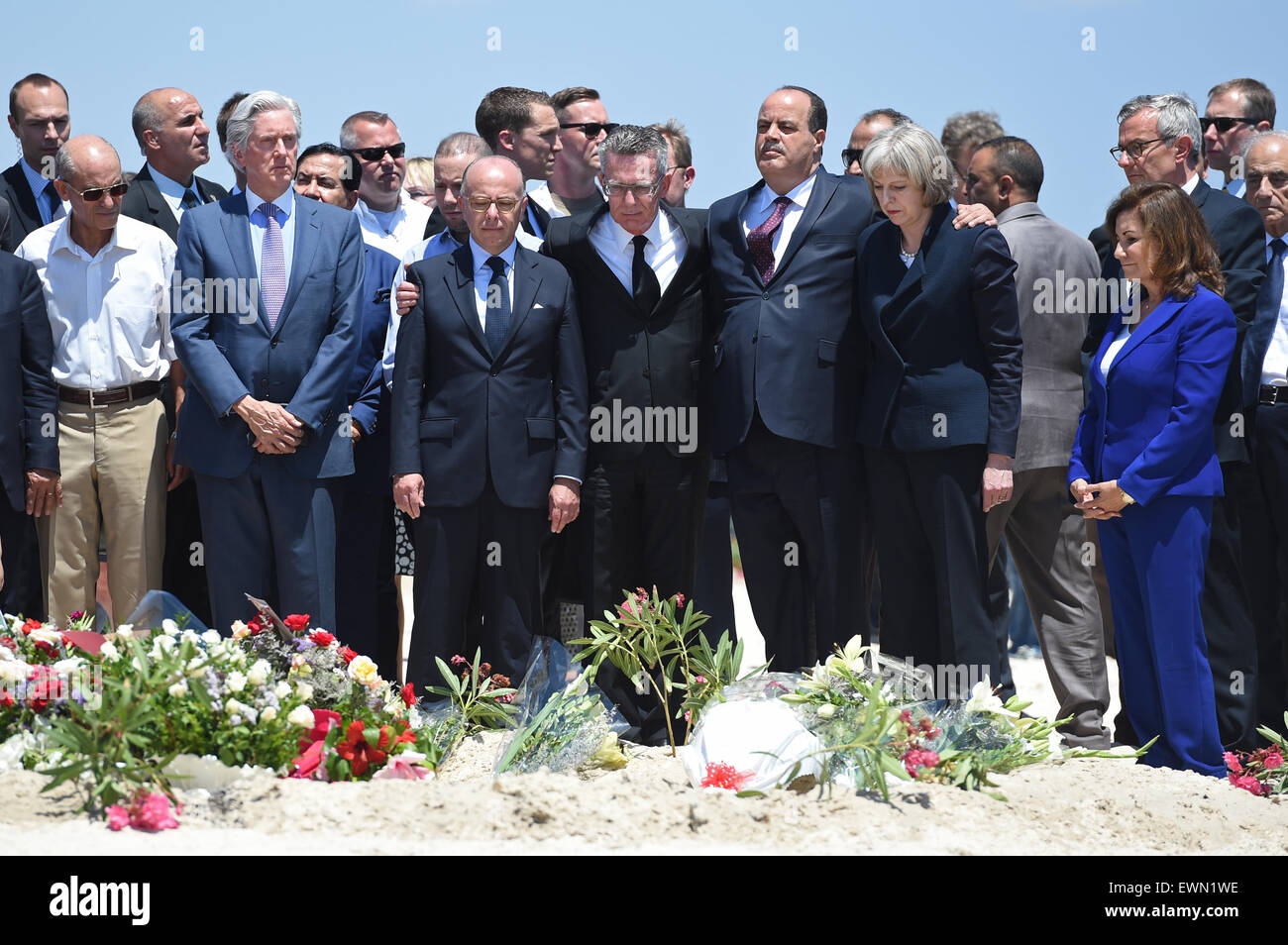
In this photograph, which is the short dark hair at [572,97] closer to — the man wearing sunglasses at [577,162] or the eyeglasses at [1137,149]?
the man wearing sunglasses at [577,162]

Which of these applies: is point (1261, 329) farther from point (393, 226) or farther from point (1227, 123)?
point (393, 226)

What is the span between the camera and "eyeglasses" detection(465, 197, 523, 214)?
19.5ft

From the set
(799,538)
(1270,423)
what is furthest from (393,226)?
(1270,423)

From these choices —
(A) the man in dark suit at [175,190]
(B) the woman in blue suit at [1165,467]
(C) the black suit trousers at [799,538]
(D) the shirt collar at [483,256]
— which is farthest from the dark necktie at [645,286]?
(A) the man in dark suit at [175,190]

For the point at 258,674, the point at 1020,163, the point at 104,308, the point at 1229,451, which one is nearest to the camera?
the point at 258,674

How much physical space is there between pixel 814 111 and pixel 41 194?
3.60 metres

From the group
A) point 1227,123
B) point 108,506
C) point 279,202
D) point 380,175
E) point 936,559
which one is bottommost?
point 936,559

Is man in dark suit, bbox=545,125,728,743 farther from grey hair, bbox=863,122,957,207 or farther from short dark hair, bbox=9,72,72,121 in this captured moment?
short dark hair, bbox=9,72,72,121

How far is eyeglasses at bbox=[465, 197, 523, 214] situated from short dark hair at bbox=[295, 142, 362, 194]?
1443 millimetres

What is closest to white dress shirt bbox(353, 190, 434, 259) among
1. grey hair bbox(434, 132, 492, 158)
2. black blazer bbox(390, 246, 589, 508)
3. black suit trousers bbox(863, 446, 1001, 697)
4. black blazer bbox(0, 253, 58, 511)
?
grey hair bbox(434, 132, 492, 158)

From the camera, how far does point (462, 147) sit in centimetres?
700

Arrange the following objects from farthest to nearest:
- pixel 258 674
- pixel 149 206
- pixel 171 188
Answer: pixel 171 188
pixel 149 206
pixel 258 674

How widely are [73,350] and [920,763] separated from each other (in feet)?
12.6
